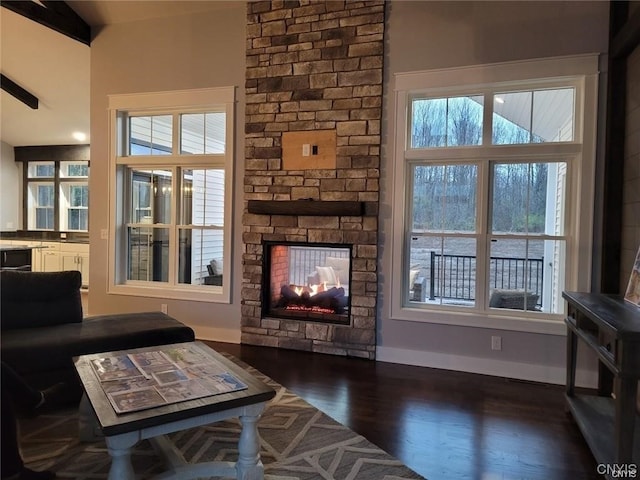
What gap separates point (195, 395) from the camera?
1.88 metres

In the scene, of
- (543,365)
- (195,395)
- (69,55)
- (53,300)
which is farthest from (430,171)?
(69,55)

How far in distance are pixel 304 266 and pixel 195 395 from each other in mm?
2700

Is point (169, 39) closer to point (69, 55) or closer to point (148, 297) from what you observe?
point (69, 55)

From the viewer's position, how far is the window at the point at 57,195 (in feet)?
27.7

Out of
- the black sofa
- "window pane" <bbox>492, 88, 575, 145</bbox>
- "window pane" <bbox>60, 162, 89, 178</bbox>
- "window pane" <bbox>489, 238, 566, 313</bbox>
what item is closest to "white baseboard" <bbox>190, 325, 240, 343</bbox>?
the black sofa

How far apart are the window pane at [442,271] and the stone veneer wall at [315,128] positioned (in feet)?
1.32

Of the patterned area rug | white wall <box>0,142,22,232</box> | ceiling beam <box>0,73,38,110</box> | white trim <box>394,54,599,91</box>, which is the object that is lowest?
the patterned area rug

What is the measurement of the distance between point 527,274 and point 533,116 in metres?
1.37

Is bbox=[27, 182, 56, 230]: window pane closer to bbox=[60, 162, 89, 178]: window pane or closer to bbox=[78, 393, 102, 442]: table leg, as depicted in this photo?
bbox=[60, 162, 89, 178]: window pane

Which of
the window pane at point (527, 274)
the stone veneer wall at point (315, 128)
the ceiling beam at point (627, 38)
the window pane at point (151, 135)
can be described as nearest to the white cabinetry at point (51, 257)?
the window pane at point (151, 135)

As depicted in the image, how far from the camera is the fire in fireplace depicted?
14.2 feet

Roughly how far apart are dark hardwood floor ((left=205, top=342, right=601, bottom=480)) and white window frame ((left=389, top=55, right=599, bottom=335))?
1.71 feet

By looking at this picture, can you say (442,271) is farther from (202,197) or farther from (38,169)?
(38,169)

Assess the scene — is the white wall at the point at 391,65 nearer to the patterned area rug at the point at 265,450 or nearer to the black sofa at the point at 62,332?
the black sofa at the point at 62,332
